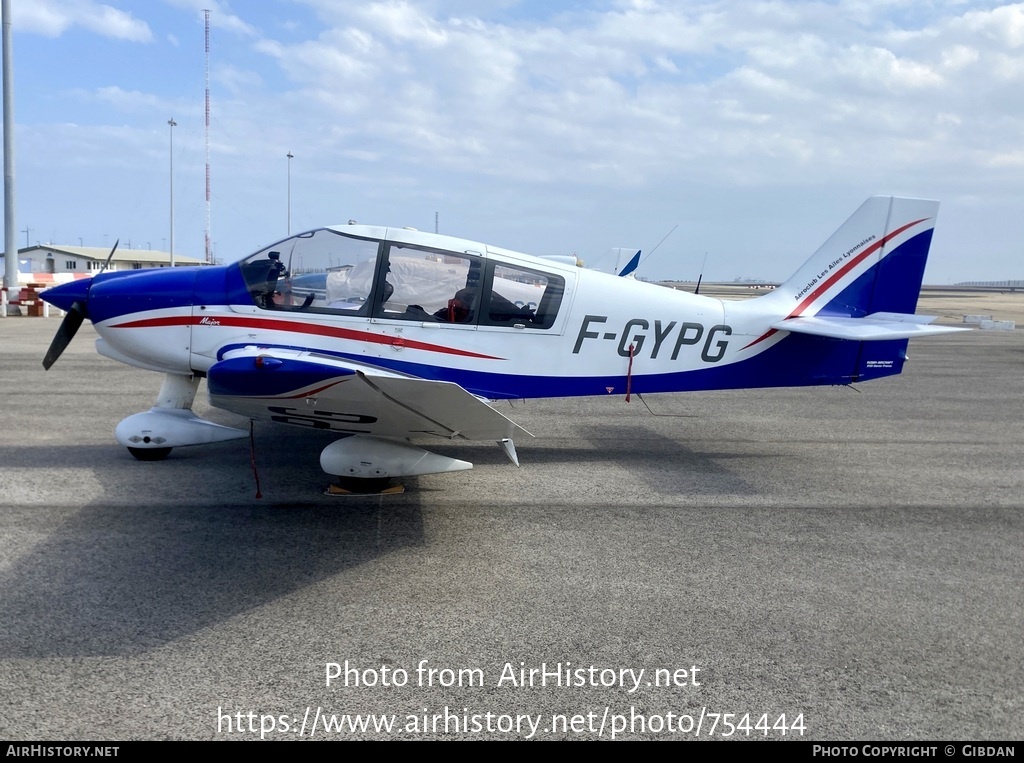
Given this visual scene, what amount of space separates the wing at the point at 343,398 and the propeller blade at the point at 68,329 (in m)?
2.47

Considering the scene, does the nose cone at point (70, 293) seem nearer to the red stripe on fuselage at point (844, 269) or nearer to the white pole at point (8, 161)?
the red stripe on fuselage at point (844, 269)

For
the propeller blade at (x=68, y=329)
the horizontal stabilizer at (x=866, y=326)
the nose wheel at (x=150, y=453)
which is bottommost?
the nose wheel at (x=150, y=453)

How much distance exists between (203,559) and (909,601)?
414 cm

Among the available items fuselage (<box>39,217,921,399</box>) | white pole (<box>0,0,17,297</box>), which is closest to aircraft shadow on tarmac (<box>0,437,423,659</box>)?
fuselage (<box>39,217,921,399</box>)

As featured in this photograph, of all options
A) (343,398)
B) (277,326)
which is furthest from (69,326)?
(343,398)

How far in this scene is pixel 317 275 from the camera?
6395 mm

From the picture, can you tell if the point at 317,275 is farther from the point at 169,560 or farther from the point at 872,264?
the point at 872,264

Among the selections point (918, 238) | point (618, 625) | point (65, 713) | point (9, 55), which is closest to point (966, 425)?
→ point (918, 238)

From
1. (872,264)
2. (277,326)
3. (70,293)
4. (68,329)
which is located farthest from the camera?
(872,264)

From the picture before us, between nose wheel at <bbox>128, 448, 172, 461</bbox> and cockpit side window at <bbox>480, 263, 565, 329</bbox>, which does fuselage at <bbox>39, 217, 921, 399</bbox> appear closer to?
cockpit side window at <bbox>480, 263, 565, 329</bbox>

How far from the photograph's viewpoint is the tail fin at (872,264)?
7.57m

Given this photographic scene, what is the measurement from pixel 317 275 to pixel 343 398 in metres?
1.92

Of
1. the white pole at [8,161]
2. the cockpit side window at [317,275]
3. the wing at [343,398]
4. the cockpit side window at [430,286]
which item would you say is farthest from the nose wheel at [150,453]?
the white pole at [8,161]

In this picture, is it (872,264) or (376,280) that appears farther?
(872,264)
